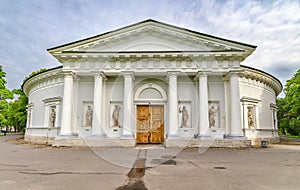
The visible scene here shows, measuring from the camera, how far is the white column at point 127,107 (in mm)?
14352

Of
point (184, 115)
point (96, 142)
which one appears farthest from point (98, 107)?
point (184, 115)

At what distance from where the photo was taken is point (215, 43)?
50.0 feet

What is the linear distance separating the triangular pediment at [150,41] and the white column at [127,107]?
220cm

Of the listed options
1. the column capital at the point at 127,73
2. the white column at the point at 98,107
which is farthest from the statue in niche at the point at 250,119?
the white column at the point at 98,107

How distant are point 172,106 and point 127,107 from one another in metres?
3.12

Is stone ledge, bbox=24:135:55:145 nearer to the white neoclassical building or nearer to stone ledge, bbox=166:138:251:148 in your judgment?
the white neoclassical building

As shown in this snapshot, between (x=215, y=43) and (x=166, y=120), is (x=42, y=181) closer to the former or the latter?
(x=166, y=120)

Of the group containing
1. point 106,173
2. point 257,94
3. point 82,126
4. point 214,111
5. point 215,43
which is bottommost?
point 106,173

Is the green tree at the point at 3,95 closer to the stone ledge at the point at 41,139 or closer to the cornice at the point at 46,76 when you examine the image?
the cornice at the point at 46,76

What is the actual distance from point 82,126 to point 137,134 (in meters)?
4.20

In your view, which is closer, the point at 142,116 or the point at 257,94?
the point at 142,116

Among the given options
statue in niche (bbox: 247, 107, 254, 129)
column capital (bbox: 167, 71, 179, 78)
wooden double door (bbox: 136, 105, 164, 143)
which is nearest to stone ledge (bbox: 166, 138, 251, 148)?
wooden double door (bbox: 136, 105, 164, 143)

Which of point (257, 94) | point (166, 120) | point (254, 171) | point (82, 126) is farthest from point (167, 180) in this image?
point (257, 94)

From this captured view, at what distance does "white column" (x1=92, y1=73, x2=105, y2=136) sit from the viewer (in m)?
14.7
